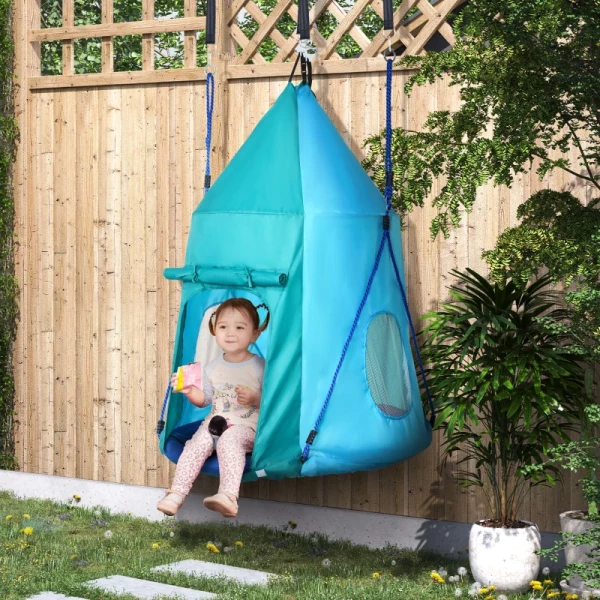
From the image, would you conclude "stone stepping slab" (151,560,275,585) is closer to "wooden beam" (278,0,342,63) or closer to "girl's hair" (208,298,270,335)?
"girl's hair" (208,298,270,335)

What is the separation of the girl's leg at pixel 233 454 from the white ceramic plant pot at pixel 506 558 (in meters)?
0.93

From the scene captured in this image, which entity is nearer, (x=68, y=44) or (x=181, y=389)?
(x=181, y=389)

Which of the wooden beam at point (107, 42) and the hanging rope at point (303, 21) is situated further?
the wooden beam at point (107, 42)

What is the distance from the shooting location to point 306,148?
177 inches

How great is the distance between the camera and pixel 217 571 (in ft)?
14.4

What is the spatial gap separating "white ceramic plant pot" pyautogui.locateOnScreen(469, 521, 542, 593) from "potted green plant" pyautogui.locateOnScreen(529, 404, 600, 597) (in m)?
0.13

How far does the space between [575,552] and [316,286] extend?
1342mm

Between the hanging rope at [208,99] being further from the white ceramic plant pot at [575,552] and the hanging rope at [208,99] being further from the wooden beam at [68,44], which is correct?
the white ceramic plant pot at [575,552]

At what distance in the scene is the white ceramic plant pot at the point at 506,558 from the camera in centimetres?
407

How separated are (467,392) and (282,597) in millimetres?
1004

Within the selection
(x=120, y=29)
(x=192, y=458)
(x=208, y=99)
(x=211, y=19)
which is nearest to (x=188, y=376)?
(x=192, y=458)

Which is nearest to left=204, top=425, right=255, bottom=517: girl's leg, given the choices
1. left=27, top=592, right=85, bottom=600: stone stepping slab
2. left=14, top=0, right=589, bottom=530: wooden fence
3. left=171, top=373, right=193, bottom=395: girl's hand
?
left=171, top=373, right=193, bottom=395: girl's hand

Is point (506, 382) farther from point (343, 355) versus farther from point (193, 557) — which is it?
point (193, 557)

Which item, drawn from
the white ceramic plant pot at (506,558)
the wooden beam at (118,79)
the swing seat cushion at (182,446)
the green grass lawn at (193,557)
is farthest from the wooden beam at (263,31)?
the white ceramic plant pot at (506,558)
